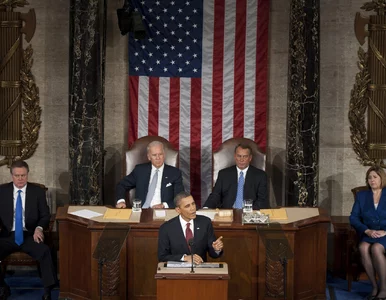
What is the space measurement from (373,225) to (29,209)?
392 cm

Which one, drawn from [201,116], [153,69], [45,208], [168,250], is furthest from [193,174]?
[168,250]

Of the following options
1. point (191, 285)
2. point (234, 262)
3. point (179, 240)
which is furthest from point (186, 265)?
point (234, 262)

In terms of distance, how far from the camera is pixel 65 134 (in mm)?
11594

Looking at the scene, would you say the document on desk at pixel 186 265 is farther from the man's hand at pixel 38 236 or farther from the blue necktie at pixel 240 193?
the blue necktie at pixel 240 193

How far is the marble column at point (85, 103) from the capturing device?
10.7 m

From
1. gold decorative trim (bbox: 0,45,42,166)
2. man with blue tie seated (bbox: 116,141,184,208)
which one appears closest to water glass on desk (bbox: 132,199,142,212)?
man with blue tie seated (bbox: 116,141,184,208)

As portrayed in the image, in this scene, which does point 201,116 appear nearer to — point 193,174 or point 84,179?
point 193,174

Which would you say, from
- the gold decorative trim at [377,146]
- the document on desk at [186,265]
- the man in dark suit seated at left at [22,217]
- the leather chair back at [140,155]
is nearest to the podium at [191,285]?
the document on desk at [186,265]

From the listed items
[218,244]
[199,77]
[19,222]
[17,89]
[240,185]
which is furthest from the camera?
[199,77]

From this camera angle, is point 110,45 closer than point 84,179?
No

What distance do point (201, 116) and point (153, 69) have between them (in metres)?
0.89

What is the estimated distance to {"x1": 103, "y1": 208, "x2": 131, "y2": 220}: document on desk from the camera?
926 centimetres

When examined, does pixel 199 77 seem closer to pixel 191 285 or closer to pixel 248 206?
pixel 248 206

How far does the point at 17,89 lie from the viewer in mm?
11344
